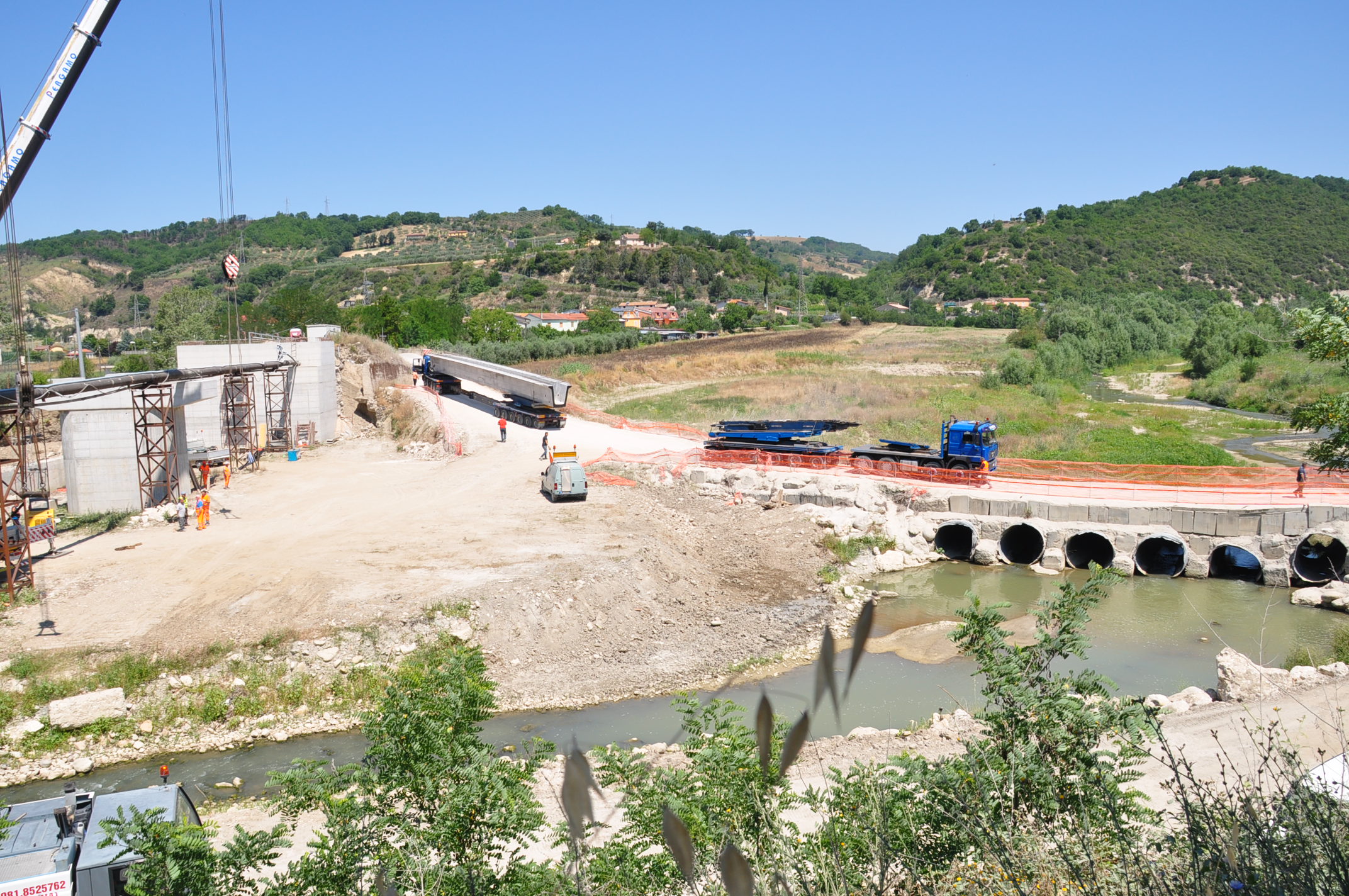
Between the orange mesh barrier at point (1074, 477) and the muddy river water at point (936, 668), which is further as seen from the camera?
the orange mesh barrier at point (1074, 477)

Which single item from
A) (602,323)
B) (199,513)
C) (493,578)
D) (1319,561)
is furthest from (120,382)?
(602,323)

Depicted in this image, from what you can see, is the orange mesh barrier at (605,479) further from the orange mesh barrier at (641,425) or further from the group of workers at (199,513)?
the group of workers at (199,513)

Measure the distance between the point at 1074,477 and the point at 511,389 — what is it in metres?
22.4

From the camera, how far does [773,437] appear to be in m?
29.7

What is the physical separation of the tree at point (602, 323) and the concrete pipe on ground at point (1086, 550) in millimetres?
57525

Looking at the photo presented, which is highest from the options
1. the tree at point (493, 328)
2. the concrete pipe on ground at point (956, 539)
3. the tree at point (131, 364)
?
the tree at point (493, 328)

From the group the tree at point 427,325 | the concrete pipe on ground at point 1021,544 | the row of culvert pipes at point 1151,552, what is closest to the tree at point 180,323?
the tree at point 427,325

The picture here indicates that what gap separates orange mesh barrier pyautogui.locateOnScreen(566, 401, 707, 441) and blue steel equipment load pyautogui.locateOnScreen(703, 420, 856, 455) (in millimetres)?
2845

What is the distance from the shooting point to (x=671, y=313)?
10706 cm

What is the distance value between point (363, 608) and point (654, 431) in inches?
750

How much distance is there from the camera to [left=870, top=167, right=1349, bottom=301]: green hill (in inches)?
4530

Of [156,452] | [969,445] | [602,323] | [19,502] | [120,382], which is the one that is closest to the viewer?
[19,502]

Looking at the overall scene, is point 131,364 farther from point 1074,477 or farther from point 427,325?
point 1074,477

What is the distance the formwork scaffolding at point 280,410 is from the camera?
3472 cm
